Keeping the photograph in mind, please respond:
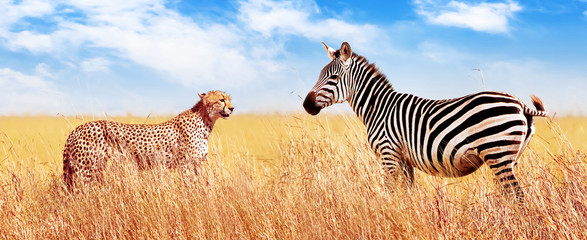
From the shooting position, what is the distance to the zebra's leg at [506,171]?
15.5 feet

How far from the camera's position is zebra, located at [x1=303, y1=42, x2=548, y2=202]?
475cm

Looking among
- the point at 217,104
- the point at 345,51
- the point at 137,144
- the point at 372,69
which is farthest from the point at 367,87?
the point at 137,144

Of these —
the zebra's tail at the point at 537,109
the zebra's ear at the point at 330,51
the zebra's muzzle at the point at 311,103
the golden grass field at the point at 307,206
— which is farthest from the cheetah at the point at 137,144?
the zebra's tail at the point at 537,109

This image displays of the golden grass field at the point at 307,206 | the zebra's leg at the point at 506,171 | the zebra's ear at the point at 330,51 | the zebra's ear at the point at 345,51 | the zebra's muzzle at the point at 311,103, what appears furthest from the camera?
the zebra's ear at the point at 330,51

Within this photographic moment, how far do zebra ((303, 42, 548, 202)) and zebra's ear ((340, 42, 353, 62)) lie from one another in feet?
0.04

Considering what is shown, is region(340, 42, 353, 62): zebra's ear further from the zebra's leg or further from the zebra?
the zebra's leg

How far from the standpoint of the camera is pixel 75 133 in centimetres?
677

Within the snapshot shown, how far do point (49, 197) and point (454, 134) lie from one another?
15.9 feet

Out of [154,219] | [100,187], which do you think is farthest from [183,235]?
[100,187]

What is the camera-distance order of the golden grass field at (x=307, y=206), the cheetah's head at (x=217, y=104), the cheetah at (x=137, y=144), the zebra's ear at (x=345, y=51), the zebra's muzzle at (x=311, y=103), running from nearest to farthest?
the golden grass field at (x=307, y=206) < the zebra's ear at (x=345, y=51) < the zebra's muzzle at (x=311, y=103) < the cheetah at (x=137, y=144) < the cheetah's head at (x=217, y=104)

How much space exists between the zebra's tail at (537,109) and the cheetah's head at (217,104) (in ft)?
11.2

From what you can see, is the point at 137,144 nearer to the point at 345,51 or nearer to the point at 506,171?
the point at 345,51

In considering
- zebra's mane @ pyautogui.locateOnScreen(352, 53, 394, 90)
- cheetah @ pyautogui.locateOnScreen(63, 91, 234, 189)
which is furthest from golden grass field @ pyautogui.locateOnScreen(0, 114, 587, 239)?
zebra's mane @ pyautogui.locateOnScreen(352, 53, 394, 90)

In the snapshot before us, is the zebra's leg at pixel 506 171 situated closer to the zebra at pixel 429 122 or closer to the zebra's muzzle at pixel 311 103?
the zebra at pixel 429 122
